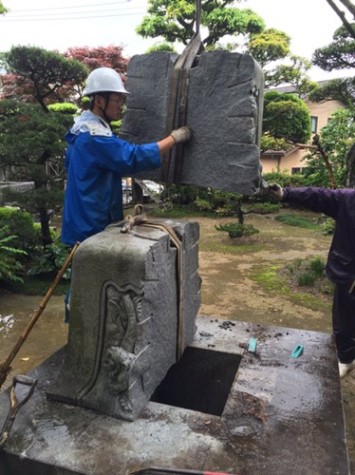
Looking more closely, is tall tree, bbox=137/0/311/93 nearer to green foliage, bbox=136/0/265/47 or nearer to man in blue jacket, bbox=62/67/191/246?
green foliage, bbox=136/0/265/47

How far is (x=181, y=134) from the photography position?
2680mm

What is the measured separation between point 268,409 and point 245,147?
159 centimetres

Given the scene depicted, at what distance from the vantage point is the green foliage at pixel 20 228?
743 cm

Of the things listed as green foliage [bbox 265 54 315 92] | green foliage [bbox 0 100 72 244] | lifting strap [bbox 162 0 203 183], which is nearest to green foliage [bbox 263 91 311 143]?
green foliage [bbox 265 54 315 92]

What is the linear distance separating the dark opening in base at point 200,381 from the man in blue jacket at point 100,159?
1.23 metres

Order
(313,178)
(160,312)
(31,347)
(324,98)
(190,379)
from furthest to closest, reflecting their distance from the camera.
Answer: (324,98) < (313,178) < (31,347) < (190,379) < (160,312)

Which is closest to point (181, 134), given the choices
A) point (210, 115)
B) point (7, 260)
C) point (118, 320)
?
point (210, 115)

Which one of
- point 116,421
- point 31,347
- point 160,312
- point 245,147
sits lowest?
point 31,347

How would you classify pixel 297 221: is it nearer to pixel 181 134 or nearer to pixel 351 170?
pixel 351 170

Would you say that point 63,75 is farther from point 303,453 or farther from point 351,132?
point 303,453

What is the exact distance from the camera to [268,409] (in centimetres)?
234

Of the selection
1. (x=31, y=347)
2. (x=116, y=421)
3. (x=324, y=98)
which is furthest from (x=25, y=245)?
(x=324, y=98)

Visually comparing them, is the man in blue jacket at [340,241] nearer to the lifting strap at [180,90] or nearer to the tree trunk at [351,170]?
the lifting strap at [180,90]

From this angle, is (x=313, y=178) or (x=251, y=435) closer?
(x=251, y=435)
